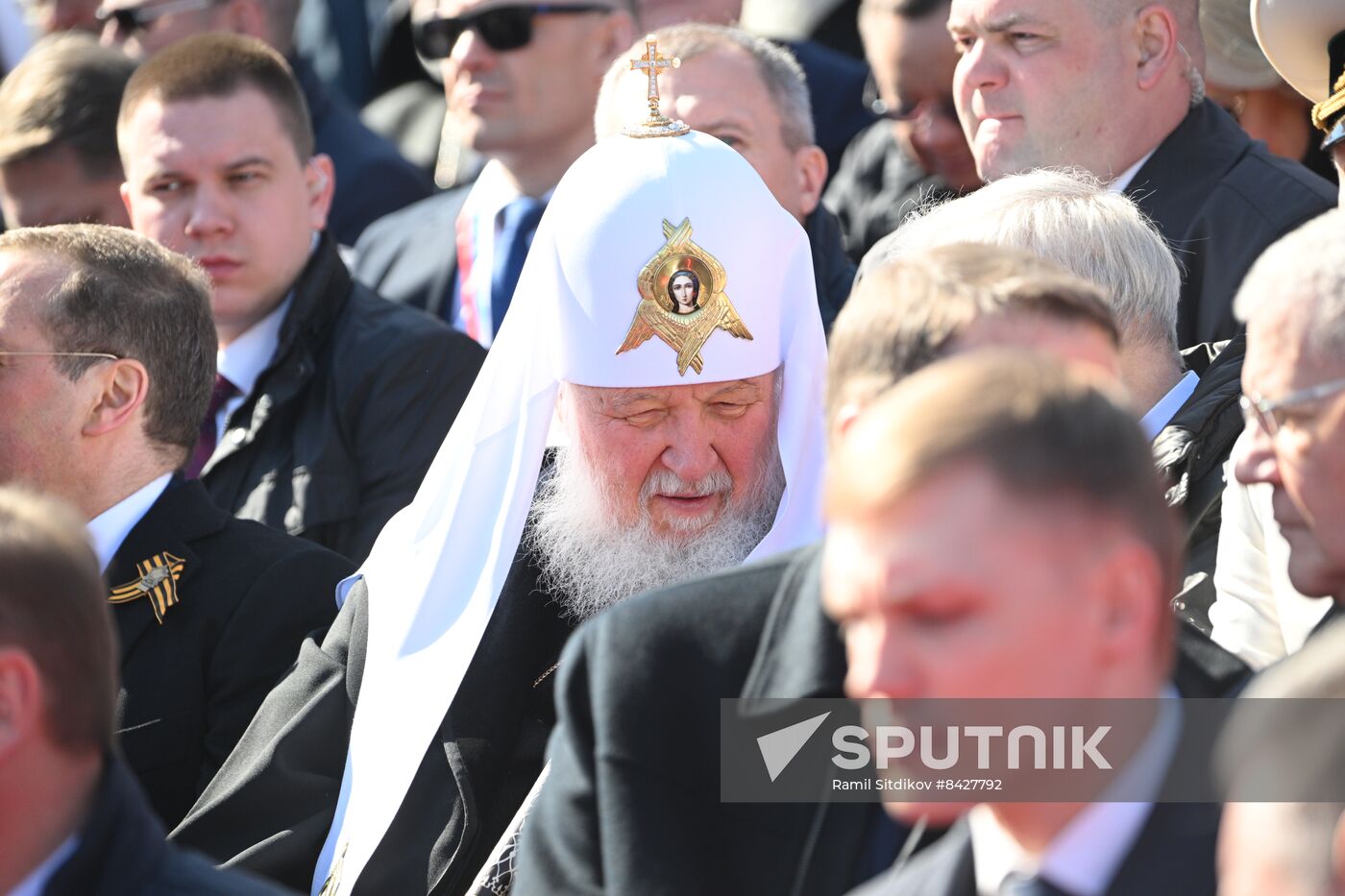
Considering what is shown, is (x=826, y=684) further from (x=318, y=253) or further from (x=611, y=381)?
(x=318, y=253)

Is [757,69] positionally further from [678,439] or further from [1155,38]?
[678,439]

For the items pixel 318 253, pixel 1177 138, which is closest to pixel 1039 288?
pixel 1177 138

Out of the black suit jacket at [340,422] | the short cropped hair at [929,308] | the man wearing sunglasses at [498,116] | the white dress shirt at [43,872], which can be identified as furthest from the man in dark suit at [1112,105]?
the white dress shirt at [43,872]

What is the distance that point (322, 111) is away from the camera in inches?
302

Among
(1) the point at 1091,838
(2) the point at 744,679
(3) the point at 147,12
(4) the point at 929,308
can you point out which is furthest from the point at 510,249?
(1) the point at 1091,838

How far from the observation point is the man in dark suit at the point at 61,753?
8.07 feet

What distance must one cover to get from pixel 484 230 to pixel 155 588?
244 cm

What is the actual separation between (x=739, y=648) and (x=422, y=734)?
3.51ft

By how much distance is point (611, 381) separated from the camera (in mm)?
4184

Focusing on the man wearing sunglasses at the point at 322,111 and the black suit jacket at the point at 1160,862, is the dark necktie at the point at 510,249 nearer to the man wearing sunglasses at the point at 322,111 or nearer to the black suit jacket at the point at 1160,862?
the man wearing sunglasses at the point at 322,111

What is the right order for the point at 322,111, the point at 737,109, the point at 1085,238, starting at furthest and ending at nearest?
the point at 322,111 → the point at 737,109 → the point at 1085,238

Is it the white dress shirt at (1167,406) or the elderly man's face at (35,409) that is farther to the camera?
the elderly man's face at (35,409)

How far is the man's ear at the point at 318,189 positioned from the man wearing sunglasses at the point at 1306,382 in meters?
3.66

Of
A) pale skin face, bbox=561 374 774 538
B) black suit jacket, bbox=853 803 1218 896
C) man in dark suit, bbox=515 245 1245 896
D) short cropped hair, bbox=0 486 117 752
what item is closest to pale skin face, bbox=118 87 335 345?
pale skin face, bbox=561 374 774 538
